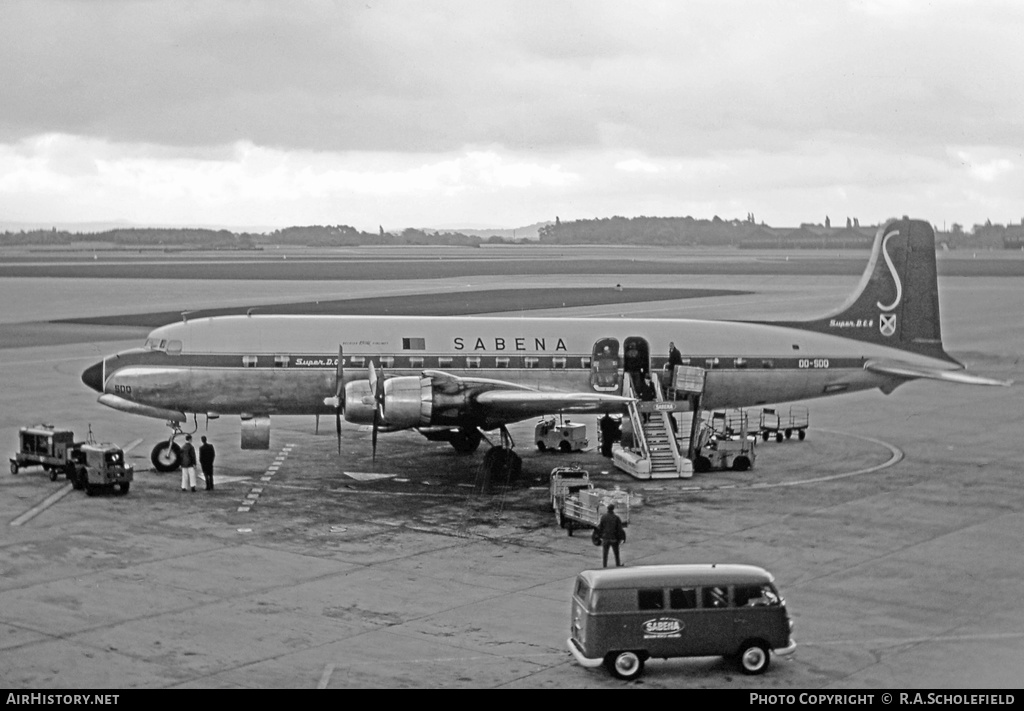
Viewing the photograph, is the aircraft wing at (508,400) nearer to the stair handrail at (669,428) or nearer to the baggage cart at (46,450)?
the stair handrail at (669,428)

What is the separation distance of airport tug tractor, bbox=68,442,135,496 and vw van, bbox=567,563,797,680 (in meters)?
17.6

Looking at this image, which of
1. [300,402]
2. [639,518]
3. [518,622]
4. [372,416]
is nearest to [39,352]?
[300,402]

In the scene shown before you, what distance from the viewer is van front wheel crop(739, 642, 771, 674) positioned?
64.6ft

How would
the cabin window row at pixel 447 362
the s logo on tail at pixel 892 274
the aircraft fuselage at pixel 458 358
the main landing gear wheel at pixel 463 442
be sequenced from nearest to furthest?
the aircraft fuselage at pixel 458 358
the cabin window row at pixel 447 362
the main landing gear wheel at pixel 463 442
the s logo on tail at pixel 892 274

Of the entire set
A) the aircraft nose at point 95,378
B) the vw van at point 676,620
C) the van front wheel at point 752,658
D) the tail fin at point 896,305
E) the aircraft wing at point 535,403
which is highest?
the tail fin at point 896,305

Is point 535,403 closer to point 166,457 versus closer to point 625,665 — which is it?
point 166,457

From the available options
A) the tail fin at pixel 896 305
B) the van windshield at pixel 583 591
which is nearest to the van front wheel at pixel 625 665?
the van windshield at pixel 583 591

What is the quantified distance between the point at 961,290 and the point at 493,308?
61.6 m

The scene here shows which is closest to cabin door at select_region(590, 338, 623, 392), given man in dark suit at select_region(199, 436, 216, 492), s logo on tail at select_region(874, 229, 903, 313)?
s logo on tail at select_region(874, 229, 903, 313)

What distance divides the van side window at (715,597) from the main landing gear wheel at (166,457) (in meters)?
21.6

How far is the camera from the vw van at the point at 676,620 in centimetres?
1952

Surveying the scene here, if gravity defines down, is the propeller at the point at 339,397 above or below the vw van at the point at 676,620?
above

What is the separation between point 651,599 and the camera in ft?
64.6

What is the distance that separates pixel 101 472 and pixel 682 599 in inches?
752
